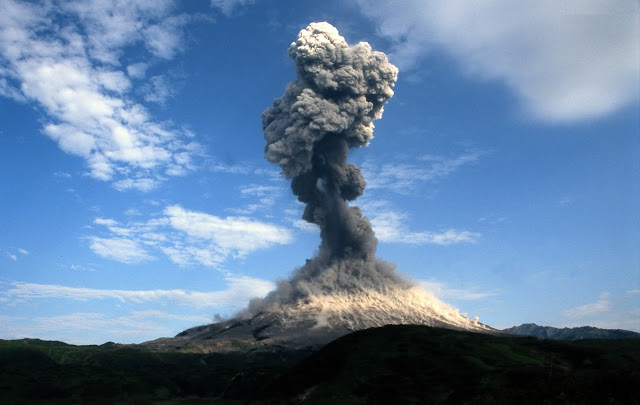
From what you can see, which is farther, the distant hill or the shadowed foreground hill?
the shadowed foreground hill

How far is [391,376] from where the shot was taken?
76.9m

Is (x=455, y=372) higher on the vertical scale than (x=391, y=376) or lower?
higher

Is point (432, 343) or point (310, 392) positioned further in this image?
point (432, 343)

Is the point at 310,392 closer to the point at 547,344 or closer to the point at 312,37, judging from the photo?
the point at 547,344

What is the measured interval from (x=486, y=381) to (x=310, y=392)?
26.2 meters

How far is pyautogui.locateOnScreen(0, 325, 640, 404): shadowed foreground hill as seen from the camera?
5972 cm

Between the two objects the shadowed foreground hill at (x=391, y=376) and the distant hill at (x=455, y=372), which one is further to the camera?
the shadowed foreground hill at (x=391, y=376)

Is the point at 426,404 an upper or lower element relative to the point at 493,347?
lower

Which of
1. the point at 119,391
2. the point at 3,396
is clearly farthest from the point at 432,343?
the point at 3,396

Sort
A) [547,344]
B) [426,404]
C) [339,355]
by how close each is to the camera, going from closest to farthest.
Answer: [426,404] < [339,355] < [547,344]

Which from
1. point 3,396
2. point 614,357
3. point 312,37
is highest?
point 312,37

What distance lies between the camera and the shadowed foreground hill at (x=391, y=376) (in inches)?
2351

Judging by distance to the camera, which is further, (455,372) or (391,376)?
(391,376)

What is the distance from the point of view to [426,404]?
64.9 meters
